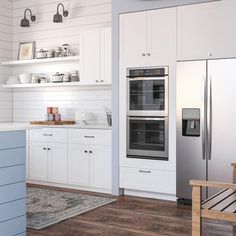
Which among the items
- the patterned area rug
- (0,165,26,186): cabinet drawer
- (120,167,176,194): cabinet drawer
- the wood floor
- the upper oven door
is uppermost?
the upper oven door

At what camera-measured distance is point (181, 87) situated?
479cm

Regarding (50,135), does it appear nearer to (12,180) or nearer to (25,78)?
(25,78)

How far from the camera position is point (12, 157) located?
11.3 ft

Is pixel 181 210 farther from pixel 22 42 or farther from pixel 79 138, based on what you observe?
pixel 22 42

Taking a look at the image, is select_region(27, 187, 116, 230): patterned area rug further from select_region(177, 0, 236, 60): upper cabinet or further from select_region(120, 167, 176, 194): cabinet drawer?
select_region(177, 0, 236, 60): upper cabinet

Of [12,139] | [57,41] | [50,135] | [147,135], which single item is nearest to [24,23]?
[57,41]

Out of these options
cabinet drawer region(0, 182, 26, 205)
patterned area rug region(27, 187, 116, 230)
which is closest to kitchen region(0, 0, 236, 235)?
patterned area rug region(27, 187, 116, 230)

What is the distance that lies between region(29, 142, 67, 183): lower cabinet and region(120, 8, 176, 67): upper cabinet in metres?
1.61

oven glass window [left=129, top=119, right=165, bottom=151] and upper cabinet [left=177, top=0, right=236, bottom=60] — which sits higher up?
upper cabinet [left=177, top=0, right=236, bottom=60]

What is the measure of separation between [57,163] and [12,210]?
2400mm

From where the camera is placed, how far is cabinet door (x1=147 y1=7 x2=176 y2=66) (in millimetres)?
4887

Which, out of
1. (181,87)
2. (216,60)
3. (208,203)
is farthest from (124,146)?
(208,203)

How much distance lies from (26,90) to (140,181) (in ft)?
9.27

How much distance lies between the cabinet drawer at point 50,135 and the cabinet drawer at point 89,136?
4.8 inches
